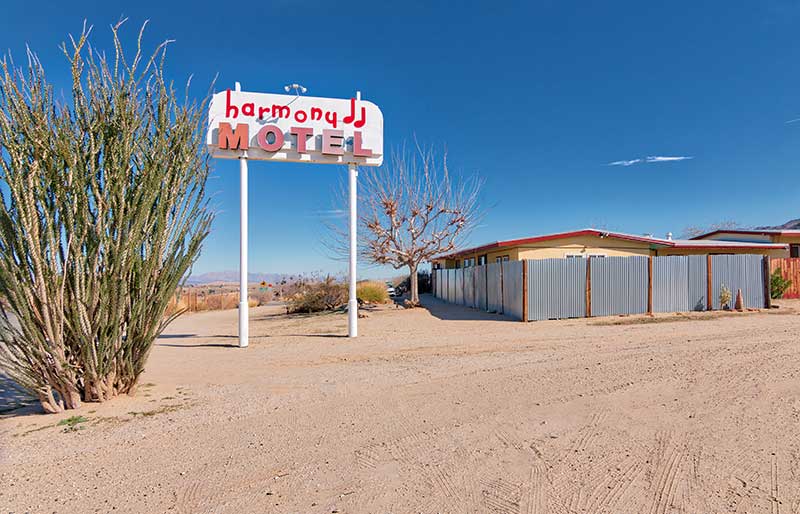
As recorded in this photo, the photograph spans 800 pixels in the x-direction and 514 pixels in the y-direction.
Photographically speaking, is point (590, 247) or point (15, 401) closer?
point (15, 401)

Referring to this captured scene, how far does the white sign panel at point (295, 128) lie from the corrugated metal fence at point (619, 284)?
632 centimetres

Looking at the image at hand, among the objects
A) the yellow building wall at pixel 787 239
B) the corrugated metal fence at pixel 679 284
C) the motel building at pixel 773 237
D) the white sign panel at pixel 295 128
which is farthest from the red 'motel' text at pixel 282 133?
the yellow building wall at pixel 787 239

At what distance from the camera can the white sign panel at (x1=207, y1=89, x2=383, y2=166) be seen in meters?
10.7

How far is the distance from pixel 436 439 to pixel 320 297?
1632cm

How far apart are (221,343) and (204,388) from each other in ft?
17.3

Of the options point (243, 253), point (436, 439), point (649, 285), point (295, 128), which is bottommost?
point (436, 439)

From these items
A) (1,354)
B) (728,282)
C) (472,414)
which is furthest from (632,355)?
(728,282)

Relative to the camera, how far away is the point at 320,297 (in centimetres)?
2000

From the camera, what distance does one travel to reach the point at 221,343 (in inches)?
446

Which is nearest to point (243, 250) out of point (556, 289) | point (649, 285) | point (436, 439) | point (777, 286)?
point (436, 439)

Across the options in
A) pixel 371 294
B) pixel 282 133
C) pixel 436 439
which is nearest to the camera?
pixel 436 439

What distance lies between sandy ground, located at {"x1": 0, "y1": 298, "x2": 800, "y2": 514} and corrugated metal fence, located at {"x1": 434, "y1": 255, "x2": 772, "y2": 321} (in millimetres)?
5957

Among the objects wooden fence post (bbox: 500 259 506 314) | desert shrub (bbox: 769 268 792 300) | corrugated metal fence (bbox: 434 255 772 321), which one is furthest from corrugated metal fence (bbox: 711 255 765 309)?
wooden fence post (bbox: 500 259 506 314)

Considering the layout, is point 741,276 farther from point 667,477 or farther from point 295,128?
point 667,477
